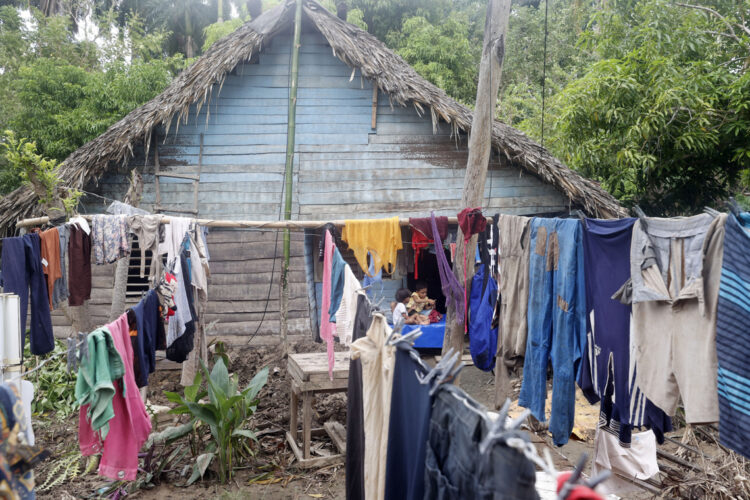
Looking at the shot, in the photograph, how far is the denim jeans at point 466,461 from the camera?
4.94 ft

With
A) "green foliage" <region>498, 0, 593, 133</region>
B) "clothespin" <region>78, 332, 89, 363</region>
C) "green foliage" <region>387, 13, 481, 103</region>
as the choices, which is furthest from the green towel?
"green foliage" <region>387, 13, 481, 103</region>

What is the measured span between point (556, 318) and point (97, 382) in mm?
3207

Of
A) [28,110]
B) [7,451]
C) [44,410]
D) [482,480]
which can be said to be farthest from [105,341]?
[28,110]

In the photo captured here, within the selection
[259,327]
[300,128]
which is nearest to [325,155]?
[300,128]

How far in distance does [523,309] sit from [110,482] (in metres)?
4.49

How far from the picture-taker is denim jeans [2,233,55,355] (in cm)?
543

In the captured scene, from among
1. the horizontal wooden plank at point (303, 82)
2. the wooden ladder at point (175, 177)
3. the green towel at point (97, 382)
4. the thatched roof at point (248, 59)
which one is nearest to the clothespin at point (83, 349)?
the green towel at point (97, 382)

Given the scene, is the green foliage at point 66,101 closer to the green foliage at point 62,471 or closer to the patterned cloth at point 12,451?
the green foliage at point 62,471

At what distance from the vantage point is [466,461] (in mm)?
1788

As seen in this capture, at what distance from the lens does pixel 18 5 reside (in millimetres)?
24938

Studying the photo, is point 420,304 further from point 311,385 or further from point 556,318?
point 556,318

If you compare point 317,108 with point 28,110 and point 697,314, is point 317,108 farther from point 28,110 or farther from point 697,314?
point 28,110

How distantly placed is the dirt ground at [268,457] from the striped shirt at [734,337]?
2.46m

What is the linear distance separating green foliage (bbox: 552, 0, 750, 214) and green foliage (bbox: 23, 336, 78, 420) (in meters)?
8.87
